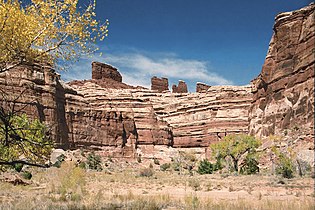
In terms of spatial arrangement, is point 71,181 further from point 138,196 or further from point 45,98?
point 45,98

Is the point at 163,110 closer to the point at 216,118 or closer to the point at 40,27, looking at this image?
the point at 216,118

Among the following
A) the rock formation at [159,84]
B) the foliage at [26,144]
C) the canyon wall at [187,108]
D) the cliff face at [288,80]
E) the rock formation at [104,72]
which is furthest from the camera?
the rock formation at [159,84]

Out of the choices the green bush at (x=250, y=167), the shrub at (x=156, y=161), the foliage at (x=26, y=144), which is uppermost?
the foliage at (x=26, y=144)

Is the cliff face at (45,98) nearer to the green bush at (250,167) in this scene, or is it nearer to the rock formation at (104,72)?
the green bush at (250,167)

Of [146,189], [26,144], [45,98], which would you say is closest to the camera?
[26,144]

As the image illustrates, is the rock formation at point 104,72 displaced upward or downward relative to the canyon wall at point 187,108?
upward

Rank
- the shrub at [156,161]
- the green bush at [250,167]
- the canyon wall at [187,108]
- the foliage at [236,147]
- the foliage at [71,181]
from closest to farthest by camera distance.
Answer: the foliage at [71,181] < the green bush at [250,167] < the foliage at [236,147] < the canyon wall at [187,108] < the shrub at [156,161]

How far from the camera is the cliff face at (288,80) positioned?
4381cm

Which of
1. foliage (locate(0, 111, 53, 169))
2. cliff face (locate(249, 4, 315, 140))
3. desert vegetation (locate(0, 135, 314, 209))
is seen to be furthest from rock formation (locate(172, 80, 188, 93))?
foliage (locate(0, 111, 53, 169))

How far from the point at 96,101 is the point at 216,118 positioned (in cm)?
3000

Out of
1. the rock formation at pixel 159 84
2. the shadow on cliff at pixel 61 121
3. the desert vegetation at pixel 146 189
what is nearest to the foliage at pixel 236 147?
the desert vegetation at pixel 146 189

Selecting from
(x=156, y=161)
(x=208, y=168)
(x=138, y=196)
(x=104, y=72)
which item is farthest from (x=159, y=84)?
(x=138, y=196)

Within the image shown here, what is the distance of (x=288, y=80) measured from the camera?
164 ft

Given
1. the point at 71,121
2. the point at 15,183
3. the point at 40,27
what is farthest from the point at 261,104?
the point at 40,27
